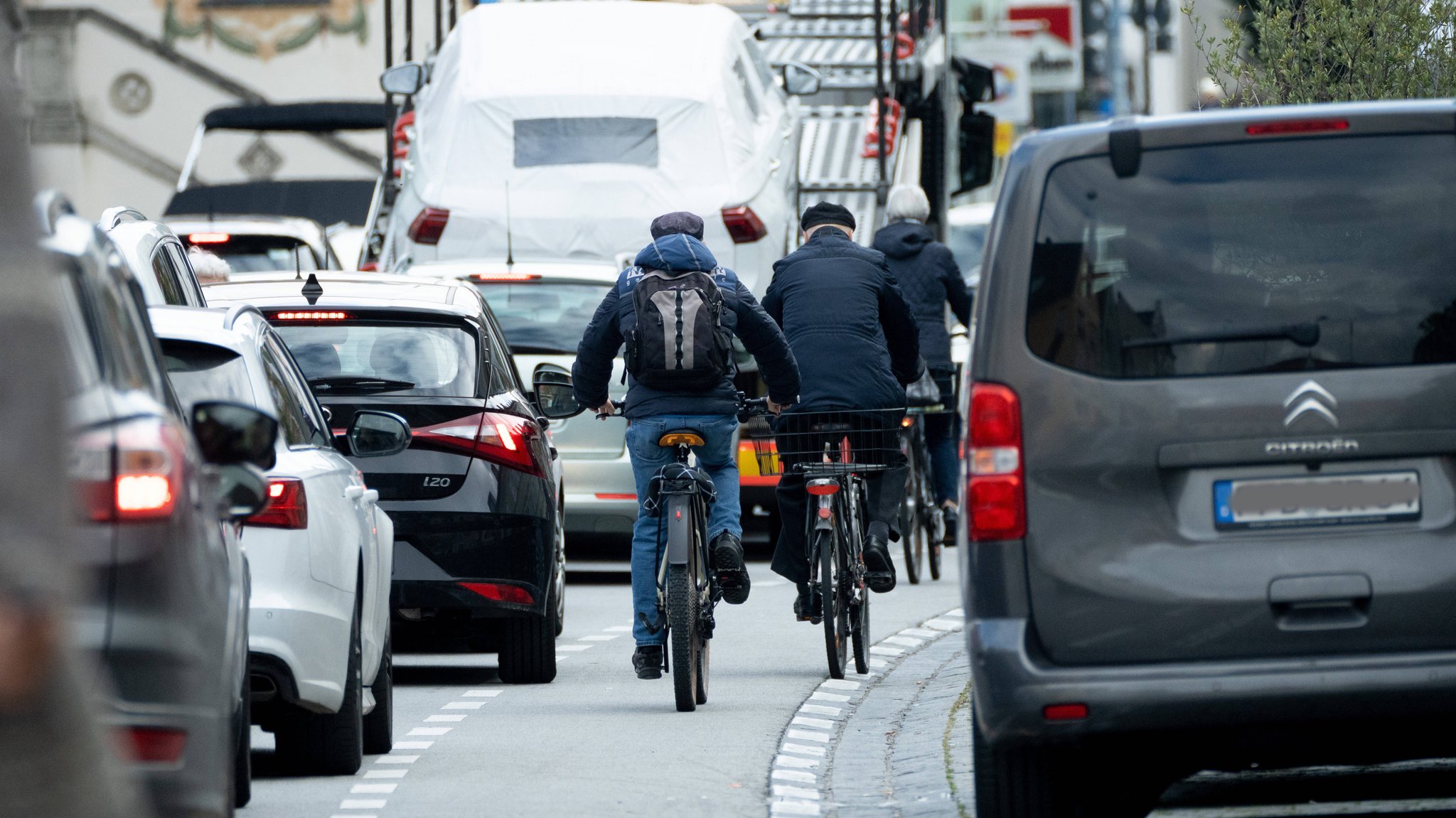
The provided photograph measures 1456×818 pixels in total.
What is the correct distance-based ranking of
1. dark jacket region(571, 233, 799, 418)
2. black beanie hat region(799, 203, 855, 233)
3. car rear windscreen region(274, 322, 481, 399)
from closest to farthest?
dark jacket region(571, 233, 799, 418) → car rear windscreen region(274, 322, 481, 399) → black beanie hat region(799, 203, 855, 233)

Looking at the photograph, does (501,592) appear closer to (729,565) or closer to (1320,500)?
(729,565)

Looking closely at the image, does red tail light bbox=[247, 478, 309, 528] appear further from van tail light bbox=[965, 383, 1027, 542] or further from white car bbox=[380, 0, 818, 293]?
white car bbox=[380, 0, 818, 293]

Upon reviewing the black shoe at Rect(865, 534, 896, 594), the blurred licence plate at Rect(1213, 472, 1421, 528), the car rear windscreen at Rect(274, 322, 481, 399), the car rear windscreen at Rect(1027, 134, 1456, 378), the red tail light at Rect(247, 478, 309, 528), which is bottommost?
the black shoe at Rect(865, 534, 896, 594)

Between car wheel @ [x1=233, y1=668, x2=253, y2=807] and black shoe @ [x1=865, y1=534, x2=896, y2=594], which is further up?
car wheel @ [x1=233, y1=668, x2=253, y2=807]

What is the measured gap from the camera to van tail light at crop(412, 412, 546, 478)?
10609mm

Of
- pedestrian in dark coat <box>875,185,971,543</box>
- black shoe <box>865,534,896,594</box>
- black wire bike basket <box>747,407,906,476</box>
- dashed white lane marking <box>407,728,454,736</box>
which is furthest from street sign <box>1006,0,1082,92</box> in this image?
dashed white lane marking <box>407,728,454,736</box>

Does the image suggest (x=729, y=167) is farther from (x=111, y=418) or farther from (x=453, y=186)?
(x=111, y=418)

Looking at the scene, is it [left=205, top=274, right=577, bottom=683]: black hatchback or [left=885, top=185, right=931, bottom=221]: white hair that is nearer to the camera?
[left=205, top=274, right=577, bottom=683]: black hatchback

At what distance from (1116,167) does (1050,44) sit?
53.0 metres

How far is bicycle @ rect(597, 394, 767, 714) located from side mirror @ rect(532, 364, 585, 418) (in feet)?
3.24

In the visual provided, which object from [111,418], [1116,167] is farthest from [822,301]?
[111,418]

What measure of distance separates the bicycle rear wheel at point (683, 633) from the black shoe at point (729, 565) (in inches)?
14.4

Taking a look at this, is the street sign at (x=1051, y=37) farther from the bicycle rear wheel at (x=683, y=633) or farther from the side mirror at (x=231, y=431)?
the side mirror at (x=231, y=431)

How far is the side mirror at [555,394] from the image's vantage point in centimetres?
1132
